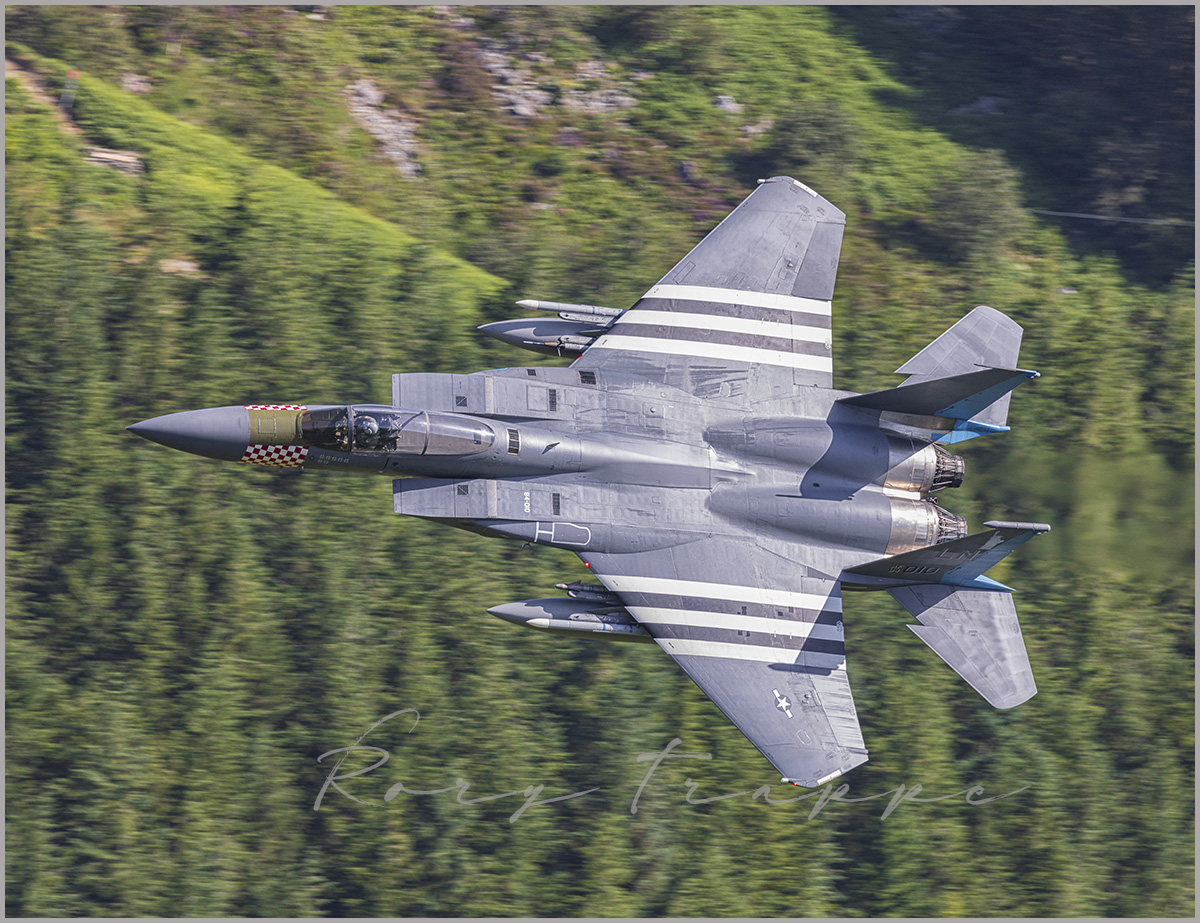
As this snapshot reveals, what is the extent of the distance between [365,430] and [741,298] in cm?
598

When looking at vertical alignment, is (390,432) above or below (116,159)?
below

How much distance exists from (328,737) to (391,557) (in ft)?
10.3

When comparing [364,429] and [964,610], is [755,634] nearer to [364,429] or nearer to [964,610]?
[964,610]

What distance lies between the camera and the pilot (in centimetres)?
1572

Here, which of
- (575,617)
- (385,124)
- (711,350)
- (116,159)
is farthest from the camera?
(385,124)

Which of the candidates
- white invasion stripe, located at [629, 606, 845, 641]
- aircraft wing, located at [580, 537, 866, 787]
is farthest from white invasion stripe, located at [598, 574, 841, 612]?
white invasion stripe, located at [629, 606, 845, 641]

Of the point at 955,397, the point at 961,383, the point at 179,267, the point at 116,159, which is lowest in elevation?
the point at 955,397

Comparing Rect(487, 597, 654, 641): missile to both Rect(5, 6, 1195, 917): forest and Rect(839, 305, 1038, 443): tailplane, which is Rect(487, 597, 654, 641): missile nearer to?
Rect(5, 6, 1195, 917): forest

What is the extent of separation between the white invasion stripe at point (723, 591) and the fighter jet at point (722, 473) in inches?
1.1

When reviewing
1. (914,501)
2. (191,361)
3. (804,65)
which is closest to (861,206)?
(804,65)

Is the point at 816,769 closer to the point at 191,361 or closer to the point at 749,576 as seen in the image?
the point at 749,576

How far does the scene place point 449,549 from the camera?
2041 centimetres

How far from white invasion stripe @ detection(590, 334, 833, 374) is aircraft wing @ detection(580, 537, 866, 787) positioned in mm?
2776

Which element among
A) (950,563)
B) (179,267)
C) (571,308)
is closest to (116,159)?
(179,267)
